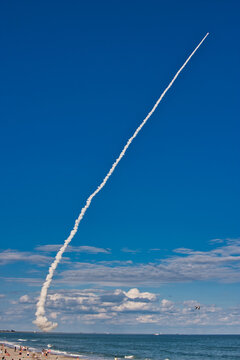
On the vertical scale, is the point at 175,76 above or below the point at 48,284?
above

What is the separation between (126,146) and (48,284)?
27338mm

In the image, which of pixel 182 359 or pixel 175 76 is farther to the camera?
pixel 182 359

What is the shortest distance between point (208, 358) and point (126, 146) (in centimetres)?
9217

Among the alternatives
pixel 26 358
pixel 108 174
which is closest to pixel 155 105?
pixel 108 174

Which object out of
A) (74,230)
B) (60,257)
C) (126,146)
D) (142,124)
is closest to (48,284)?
(60,257)

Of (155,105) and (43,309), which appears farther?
A: (155,105)

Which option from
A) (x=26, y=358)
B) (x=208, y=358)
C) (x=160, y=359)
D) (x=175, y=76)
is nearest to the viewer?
(x=175, y=76)

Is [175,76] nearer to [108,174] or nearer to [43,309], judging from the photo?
[108,174]

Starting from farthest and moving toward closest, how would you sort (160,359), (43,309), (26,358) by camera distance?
(160,359) < (26,358) < (43,309)

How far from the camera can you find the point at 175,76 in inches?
2832

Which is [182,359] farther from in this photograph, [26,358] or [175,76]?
[175,76]

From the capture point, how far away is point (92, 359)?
112438 mm

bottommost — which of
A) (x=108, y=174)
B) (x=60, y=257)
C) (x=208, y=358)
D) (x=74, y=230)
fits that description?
(x=208, y=358)

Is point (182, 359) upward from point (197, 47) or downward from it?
downward
